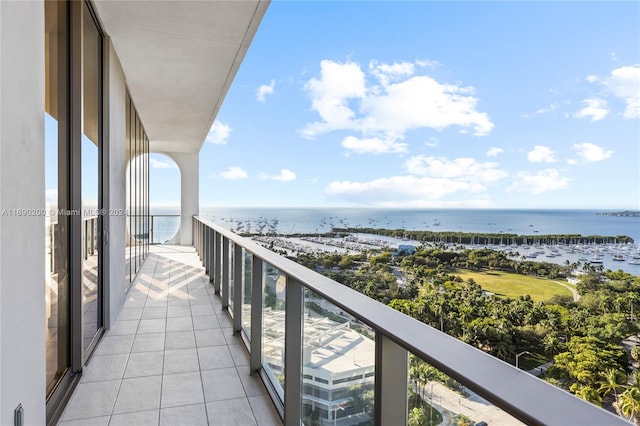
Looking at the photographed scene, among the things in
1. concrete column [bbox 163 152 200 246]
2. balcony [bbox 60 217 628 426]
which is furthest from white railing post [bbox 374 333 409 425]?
concrete column [bbox 163 152 200 246]

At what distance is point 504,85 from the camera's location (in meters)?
19.5

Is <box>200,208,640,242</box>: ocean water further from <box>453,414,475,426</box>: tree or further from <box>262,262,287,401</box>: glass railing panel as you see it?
<box>453,414,475,426</box>: tree

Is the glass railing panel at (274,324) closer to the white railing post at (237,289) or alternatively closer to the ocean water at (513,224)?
the white railing post at (237,289)

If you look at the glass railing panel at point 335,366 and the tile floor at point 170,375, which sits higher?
the glass railing panel at point 335,366

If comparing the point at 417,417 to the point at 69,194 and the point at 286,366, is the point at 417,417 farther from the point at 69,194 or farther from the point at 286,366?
the point at 69,194

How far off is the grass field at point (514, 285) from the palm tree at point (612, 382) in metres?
2.27

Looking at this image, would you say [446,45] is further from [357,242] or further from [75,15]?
[75,15]

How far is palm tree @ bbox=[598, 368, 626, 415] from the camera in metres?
2.56

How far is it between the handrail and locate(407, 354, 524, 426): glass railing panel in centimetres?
4

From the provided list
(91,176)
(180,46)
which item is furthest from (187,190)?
(91,176)

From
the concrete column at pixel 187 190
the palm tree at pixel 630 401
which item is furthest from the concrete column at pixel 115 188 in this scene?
the concrete column at pixel 187 190

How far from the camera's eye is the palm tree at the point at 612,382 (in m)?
2.56

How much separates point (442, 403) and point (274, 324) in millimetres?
1643

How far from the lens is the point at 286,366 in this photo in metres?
1.96
